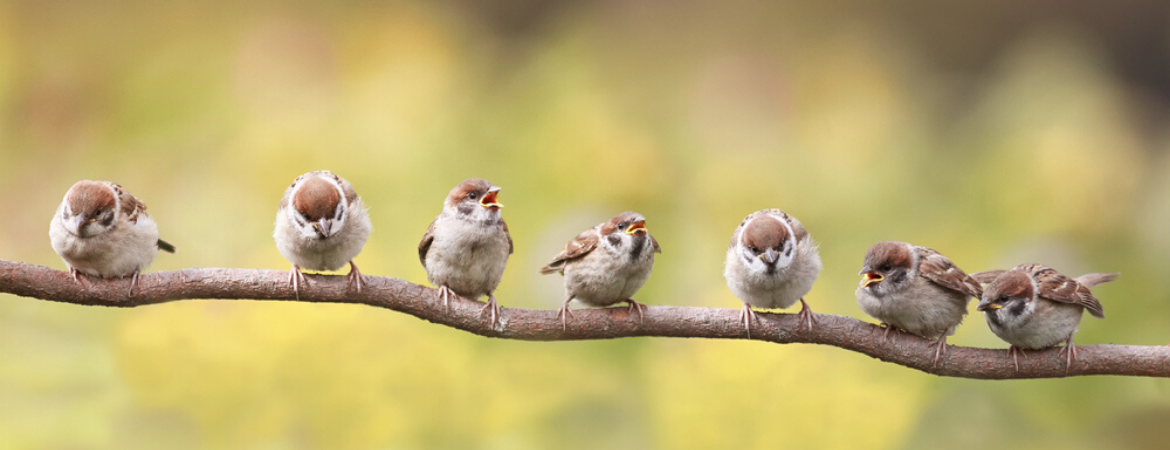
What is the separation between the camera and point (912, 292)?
3.31m

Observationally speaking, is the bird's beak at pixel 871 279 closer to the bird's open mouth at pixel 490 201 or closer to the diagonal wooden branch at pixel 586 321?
the diagonal wooden branch at pixel 586 321

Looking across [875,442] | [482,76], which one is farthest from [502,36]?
[875,442]

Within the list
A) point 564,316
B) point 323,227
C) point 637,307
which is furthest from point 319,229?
point 637,307

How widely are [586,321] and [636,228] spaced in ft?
1.30

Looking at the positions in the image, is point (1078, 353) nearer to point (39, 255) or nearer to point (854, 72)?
point (854, 72)

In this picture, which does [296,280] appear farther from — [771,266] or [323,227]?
[771,266]

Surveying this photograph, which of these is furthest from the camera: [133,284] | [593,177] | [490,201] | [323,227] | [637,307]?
[593,177]

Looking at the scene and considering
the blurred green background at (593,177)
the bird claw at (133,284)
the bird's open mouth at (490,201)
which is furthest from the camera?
the blurred green background at (593,177)

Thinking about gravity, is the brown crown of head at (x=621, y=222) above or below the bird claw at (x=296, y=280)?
above

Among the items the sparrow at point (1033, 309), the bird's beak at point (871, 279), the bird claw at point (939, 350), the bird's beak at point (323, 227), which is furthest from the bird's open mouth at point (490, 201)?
the sparrow at point (1033, 309)

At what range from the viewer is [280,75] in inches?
199

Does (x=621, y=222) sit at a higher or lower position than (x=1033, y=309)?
higher

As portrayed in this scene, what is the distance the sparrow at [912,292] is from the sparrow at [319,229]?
6.26 feet

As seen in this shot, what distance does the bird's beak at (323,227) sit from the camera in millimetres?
3180
